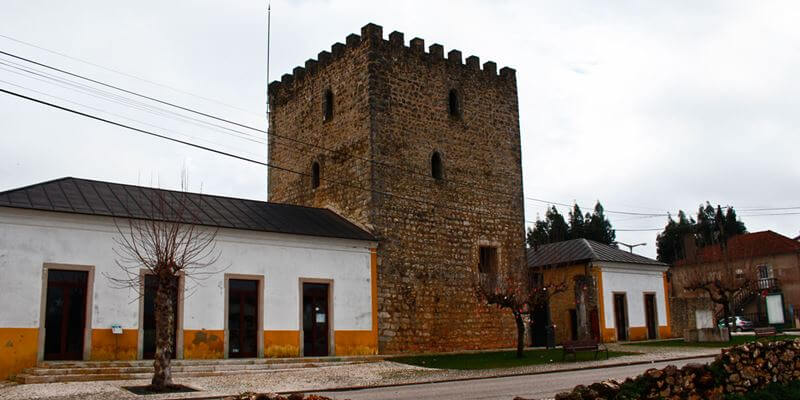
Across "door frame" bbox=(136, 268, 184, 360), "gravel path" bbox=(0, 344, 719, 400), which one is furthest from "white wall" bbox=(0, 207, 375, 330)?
"gravel path" bbox=(0, 344, 719, 400)

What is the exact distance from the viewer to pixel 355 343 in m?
23.8

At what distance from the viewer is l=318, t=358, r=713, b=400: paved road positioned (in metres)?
13.4

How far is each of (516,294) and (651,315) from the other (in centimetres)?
1328

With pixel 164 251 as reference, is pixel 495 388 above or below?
below

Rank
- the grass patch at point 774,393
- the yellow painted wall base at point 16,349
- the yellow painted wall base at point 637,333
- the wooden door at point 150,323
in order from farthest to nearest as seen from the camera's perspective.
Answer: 1. the yellow painted wall base at point 637,333
2. the wooden door at point 150,323
3. the yellow painted wall base at point 16,349
4. the grass patch at point 774,393

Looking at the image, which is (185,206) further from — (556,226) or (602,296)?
(556,226)

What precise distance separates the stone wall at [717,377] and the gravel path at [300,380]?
7629 millimetres

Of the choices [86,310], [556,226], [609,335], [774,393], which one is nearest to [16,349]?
[86,310]

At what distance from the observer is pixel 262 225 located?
2272 cm

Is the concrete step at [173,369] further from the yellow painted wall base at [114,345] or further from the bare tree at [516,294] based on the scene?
the bare tree at [516,294]

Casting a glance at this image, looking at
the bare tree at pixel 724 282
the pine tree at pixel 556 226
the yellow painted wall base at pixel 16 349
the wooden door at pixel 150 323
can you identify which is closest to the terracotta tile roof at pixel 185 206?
the wooden door at pixel 150 323

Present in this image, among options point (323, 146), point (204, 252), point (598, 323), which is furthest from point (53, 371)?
point (598, 323)

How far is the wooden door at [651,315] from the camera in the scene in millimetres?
34281

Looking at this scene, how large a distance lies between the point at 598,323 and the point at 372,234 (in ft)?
40.8
